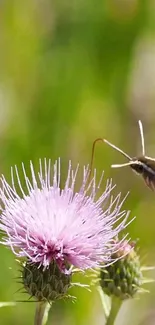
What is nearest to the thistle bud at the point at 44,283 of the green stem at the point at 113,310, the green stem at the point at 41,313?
the green stem at the point at 41,313

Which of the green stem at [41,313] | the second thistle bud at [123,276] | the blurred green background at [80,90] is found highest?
the blurred green background at [80,90]

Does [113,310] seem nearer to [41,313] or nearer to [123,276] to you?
[123,276]

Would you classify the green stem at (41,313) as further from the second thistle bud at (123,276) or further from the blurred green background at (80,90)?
the blurred green background at (80,90)

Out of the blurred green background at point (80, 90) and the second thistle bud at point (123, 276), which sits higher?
the blurred green background at point (80, 90)

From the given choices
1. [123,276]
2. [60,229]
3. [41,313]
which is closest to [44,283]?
[41,313]

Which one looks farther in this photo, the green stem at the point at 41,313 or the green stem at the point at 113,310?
the green stem at the point at 113,310

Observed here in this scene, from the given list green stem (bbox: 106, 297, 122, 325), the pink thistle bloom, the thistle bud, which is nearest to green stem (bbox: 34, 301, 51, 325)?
the thistle bud
